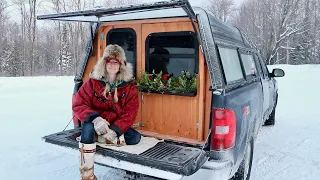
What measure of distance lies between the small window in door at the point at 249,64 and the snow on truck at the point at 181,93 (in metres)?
0.03

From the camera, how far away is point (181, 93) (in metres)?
3.55

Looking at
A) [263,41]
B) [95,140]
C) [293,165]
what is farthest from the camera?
[263,41]

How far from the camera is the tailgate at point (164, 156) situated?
263cm

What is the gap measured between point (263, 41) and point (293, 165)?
3537cm

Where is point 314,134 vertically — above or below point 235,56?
below

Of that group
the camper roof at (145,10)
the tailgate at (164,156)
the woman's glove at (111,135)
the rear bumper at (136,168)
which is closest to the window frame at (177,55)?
the camper roof at (145,10)

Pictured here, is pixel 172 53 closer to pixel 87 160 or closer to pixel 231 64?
pixel 231 64

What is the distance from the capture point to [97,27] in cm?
414

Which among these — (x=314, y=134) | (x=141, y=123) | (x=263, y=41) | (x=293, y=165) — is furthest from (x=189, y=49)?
(x=263, y=41)

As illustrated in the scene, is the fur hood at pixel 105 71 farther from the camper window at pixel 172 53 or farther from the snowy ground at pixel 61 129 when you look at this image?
the snowy ground at pixel 61 129

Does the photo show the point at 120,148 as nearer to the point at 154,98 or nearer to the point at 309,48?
the point at 154,98

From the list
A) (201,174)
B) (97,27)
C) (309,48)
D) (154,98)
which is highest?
(309,48)

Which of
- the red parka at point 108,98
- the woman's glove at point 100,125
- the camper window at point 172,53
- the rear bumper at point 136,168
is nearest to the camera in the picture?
the rear bumper at point 136,168

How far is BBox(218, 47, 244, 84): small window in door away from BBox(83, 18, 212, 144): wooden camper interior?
0.25 meters
